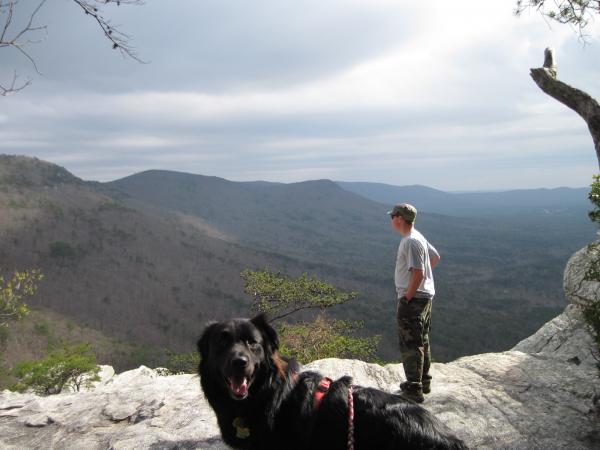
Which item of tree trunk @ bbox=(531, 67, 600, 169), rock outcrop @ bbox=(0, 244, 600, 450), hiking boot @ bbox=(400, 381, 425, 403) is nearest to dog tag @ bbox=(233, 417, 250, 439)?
rock outcrop @ bbox=(0, 244, 600, 450)

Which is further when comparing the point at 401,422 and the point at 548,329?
the point at 548,329

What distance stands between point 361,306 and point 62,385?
3570 inches

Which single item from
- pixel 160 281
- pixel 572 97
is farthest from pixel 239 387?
pixel 160 281

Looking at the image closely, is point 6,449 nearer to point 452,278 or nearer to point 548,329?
point 548,329

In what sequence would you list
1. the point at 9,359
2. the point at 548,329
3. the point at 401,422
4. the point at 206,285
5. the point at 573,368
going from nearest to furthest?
the point at 401,422, the point at 573,368, the point at 548,329, the point at 9,359, the point at 206,285

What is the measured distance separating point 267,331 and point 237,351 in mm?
399

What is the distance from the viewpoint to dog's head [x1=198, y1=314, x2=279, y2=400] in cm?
359

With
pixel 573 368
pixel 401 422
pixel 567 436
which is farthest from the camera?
pixel 573 368

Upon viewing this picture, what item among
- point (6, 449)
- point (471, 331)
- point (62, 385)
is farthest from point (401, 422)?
point (471, 331)

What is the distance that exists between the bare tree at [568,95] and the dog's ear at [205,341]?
5.48 metres

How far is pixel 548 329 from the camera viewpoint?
12055 mm

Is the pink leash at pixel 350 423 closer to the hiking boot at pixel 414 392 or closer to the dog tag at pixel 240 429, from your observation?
the dog tag at pixel 240 429

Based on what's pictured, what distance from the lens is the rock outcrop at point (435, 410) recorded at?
18.0ft

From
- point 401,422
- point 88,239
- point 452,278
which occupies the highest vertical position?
point 401,422
